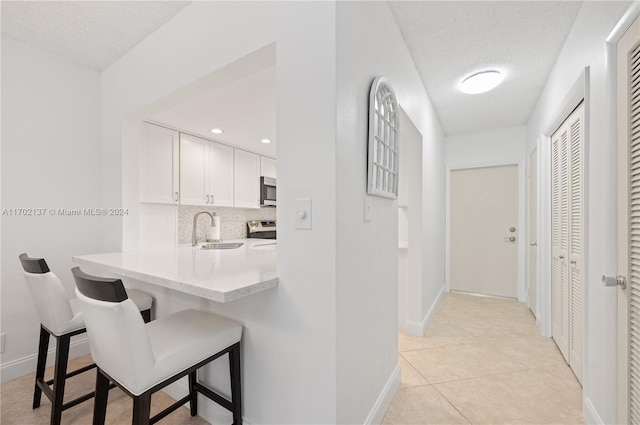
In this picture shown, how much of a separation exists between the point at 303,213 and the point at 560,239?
2395 mm

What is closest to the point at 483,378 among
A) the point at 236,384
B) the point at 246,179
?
the point at 236,384

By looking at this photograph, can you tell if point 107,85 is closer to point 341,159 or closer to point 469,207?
point 341,159

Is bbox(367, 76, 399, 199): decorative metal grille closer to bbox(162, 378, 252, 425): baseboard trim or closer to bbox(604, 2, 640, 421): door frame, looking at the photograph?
bbox(604, 2, 640, 421): door frame

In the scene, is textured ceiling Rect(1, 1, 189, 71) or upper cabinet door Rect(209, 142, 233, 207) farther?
upper cabinet door Rect(209, 142, 233, 207)

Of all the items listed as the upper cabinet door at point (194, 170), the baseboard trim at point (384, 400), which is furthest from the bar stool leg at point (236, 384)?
the upper cabinet door at point (194, 170)

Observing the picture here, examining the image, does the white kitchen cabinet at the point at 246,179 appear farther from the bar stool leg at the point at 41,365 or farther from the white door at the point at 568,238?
the white door at the point at 568,238

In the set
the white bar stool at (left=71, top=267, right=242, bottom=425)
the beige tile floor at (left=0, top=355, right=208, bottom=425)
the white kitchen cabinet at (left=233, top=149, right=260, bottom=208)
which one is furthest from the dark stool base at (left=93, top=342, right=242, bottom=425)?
the white kitchen cabinet at (left=233, top=149, right=260, bottom=208)

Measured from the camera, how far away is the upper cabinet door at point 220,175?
3.23m

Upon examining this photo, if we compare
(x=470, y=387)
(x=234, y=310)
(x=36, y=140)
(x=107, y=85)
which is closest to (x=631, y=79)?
(x=470, y=387)

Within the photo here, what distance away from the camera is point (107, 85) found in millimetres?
2324

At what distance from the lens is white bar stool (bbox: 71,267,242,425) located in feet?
3.24

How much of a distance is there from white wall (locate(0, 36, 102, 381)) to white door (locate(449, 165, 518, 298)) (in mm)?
4446

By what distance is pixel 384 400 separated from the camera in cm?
162

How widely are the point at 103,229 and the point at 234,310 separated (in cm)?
171
